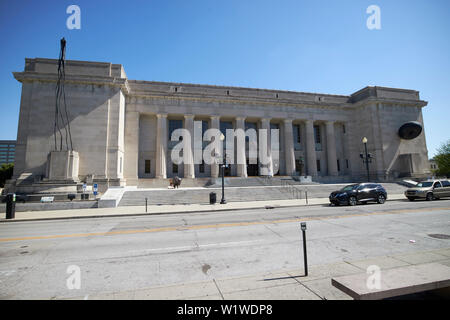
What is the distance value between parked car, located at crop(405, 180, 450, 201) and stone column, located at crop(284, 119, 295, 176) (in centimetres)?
1950

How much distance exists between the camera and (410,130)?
37.9 meters

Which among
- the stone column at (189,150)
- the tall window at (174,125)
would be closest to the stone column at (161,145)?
the tall window at (174,125)

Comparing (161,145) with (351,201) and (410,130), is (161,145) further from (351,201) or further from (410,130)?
(410,130)

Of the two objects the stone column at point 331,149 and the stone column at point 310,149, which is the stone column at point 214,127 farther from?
the stone column at point 331,149

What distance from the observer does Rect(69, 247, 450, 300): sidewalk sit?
3.49 metres

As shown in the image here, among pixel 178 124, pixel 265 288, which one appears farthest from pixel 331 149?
pixel 265 288

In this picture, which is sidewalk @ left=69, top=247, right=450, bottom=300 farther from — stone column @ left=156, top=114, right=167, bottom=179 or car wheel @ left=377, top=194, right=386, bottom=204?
stone column @ left=156, top=114, right=167, bottom=179

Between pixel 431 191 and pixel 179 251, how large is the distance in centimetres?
2151

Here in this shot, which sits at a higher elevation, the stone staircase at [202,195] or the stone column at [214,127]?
the stone column at [214,127]

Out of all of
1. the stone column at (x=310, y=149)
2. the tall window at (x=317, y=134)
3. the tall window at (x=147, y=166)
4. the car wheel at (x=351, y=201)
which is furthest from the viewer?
the tall window at (x=317, y=134)

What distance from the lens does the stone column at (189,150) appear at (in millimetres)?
33259

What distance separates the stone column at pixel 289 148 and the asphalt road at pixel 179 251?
27.5 m

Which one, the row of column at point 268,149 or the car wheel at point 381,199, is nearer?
the car wheel at point 381,199
